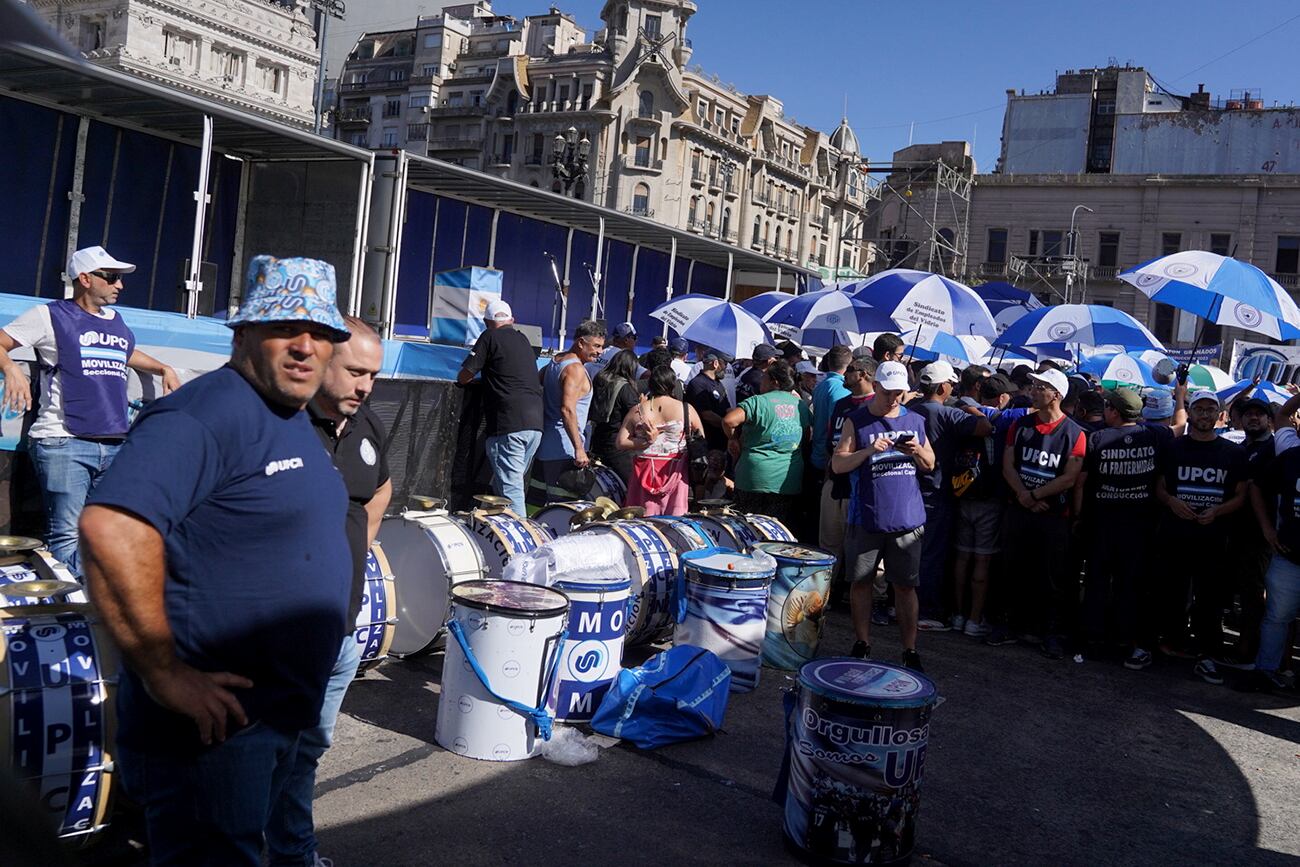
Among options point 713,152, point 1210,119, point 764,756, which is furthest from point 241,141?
point 713,152

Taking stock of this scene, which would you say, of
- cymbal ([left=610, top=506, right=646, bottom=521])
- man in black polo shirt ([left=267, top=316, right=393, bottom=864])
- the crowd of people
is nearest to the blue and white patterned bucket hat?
man in black polo shirt ([left=267, top=316, right=393, bottom=864])

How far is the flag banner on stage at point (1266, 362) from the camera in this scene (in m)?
20.3

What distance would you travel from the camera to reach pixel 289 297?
2.56m

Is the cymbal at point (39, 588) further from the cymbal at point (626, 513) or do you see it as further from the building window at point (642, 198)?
the building window at point (642, 198)

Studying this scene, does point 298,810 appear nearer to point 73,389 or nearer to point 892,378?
point 73,389

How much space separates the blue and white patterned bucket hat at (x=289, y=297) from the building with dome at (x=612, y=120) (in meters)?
71.7

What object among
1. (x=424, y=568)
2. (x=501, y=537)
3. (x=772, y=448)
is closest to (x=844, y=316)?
(x=772, y=448)

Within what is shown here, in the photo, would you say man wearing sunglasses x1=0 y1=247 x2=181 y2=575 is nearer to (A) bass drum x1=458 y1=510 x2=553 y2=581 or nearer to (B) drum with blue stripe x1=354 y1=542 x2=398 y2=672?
(B) drum with blue stripe x1=354 y1=542 x2=398 y2=672

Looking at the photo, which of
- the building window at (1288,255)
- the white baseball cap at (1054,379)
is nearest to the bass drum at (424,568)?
the white baseball cap at (1054,379)

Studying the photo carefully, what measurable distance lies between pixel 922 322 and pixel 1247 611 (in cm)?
436

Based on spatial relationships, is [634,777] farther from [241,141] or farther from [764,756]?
[241,141]

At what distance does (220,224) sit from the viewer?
18.0 meters

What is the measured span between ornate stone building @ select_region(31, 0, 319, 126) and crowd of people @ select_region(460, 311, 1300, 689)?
4332cm

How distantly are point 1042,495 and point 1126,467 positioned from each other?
0.65m
